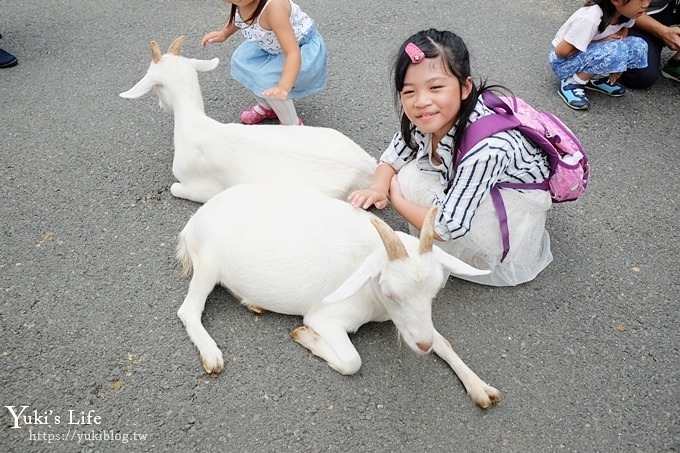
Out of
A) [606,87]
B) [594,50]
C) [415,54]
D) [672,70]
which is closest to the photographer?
[415,54]

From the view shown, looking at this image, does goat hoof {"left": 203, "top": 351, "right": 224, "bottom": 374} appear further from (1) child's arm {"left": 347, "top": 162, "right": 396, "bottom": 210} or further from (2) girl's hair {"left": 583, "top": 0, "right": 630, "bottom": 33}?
(2) girl's hair {"left": 583, "top": 0, "right": 630, "bottom": 33}

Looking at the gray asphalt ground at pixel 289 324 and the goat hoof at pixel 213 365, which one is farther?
the goat hoof at pixel 213 365

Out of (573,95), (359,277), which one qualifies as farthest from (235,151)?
(573,95)

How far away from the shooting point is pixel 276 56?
342 cm

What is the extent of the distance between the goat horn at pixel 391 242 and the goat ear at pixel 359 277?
0.06 metres

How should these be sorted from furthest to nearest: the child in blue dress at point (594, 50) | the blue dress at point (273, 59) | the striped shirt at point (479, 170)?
the child in blue dress at point (594, 50) < the blue dress at point (273, 59) < the striped shirt at point (479, 170)

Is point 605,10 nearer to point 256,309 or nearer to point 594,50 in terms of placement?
point 594,50

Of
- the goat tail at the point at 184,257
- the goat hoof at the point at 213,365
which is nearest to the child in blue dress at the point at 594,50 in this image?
the goat tail at the point at 184,257

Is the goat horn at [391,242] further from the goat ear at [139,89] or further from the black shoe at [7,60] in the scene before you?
the black shoe at [7,60]

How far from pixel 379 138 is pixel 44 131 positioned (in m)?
2.21

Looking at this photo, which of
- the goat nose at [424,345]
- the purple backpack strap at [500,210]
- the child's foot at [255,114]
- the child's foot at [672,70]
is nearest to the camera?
the goat nose at [424,345]

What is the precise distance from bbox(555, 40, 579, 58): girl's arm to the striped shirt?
5.89ft

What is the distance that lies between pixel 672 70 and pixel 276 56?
306cm

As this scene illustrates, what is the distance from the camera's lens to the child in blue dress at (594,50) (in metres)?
3.79
